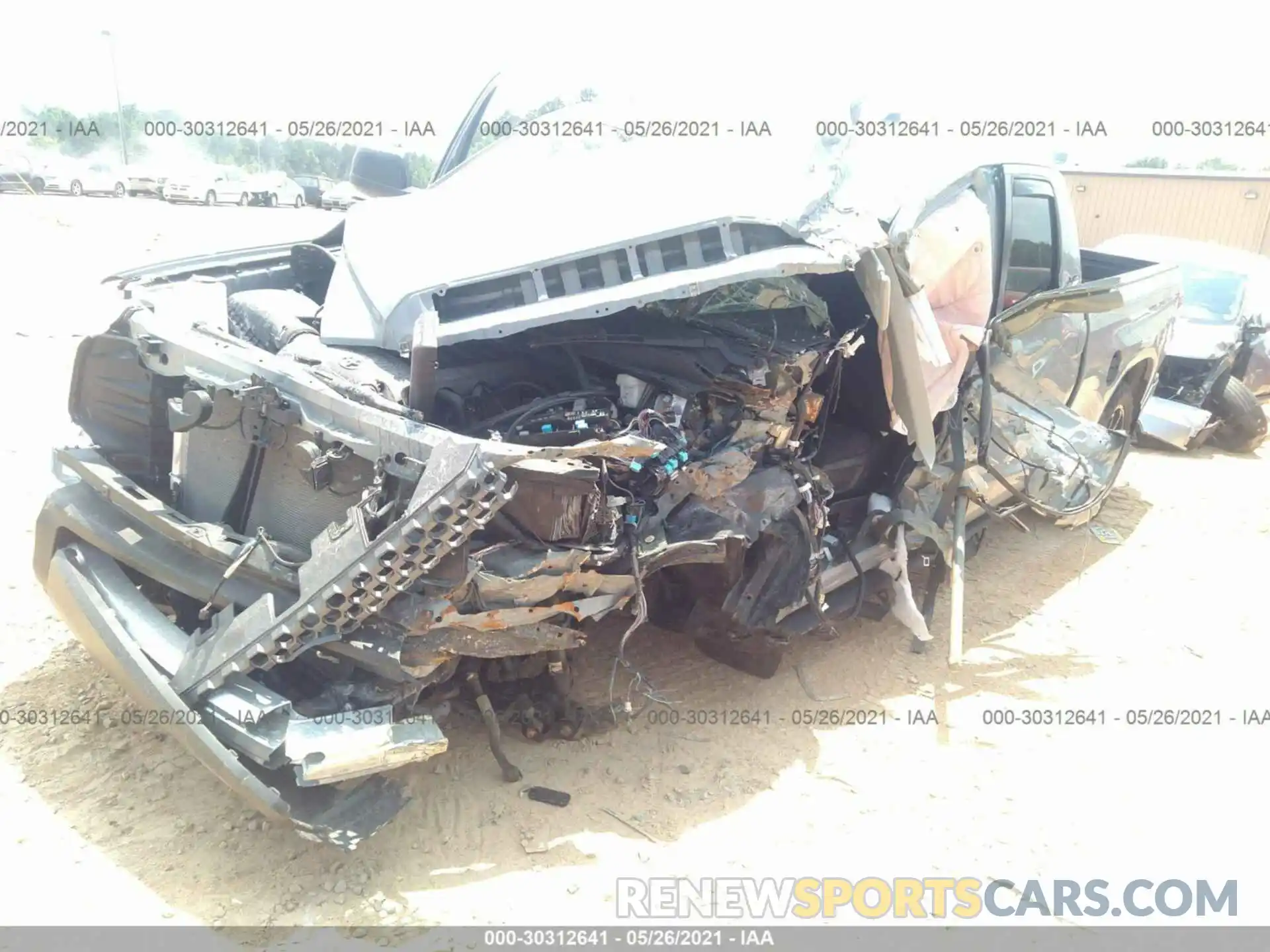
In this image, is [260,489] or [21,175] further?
[21,175]

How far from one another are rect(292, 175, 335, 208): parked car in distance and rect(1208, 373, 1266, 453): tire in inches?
889

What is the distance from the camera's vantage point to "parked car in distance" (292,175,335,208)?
2552cm

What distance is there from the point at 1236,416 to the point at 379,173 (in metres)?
7.96

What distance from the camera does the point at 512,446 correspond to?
2539mm

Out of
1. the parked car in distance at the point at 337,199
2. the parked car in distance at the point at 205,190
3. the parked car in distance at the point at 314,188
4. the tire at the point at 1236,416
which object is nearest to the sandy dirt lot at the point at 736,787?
the tire at the point at 1236,416

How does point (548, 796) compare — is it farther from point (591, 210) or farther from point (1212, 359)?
point (1212, 359)

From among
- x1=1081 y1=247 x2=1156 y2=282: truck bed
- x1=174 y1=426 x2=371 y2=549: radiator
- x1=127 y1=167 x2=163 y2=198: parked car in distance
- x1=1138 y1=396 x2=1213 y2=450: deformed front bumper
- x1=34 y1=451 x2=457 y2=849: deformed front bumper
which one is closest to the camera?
x1=34 y1=451 x2=457 y2=849: deformed front bumper

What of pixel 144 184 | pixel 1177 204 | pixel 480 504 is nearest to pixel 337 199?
pixel 144 184

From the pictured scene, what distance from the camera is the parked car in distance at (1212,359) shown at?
7633 millimetres

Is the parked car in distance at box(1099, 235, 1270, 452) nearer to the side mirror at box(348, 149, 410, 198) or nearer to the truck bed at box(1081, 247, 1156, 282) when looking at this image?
the truck bed at box(1081, 247, 1156, 282)

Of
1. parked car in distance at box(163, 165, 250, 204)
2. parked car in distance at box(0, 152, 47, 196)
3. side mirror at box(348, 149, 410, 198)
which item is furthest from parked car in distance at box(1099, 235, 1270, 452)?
parked car in distance at box(0, 152, 47, 196)

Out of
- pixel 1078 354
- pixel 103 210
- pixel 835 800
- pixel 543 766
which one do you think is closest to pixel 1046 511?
pixel 1078 354

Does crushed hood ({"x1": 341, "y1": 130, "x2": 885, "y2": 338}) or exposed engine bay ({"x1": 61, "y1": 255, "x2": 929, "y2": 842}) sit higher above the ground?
crushed hood ({"x1": 341, "y1": 130, "x2": 885, "y2": 338})

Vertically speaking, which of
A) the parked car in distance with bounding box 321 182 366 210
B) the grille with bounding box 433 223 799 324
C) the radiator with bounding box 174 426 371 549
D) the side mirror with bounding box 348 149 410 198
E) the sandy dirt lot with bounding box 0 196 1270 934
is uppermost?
the side mirror with bounding box 348 149 410 198
